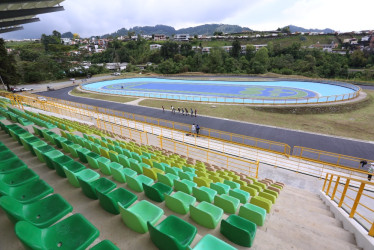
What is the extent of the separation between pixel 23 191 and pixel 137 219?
2.46 metres

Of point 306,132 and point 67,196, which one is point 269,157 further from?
point 67,196

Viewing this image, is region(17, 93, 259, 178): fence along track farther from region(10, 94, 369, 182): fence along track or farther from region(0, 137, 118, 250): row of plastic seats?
region(0, 137, 118, 250): row of plastic seats

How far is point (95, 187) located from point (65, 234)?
1.32 metres

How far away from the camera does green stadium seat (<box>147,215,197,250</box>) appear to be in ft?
8.25

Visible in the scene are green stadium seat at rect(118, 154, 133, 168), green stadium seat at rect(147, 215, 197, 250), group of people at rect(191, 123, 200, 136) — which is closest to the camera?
green stadium seat at rect(147, 215, 197, 250)

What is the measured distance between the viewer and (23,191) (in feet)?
11.7

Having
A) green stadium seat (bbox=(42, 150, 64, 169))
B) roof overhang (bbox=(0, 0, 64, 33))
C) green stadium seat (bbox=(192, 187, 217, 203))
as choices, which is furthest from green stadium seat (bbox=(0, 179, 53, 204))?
roof overhang (bbox=(0, 0, 64, 33))

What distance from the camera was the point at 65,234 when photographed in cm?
261

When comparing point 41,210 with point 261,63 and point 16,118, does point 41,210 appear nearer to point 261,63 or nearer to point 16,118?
point 16,118

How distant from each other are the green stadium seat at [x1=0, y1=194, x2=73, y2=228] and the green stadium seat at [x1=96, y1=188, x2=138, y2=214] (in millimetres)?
579

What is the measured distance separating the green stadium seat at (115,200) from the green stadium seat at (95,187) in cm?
30

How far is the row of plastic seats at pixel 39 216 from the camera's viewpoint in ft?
7.42

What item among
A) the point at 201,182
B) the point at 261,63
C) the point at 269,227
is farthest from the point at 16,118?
the point at 261,63

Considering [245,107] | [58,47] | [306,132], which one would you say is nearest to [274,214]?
[306,132]
